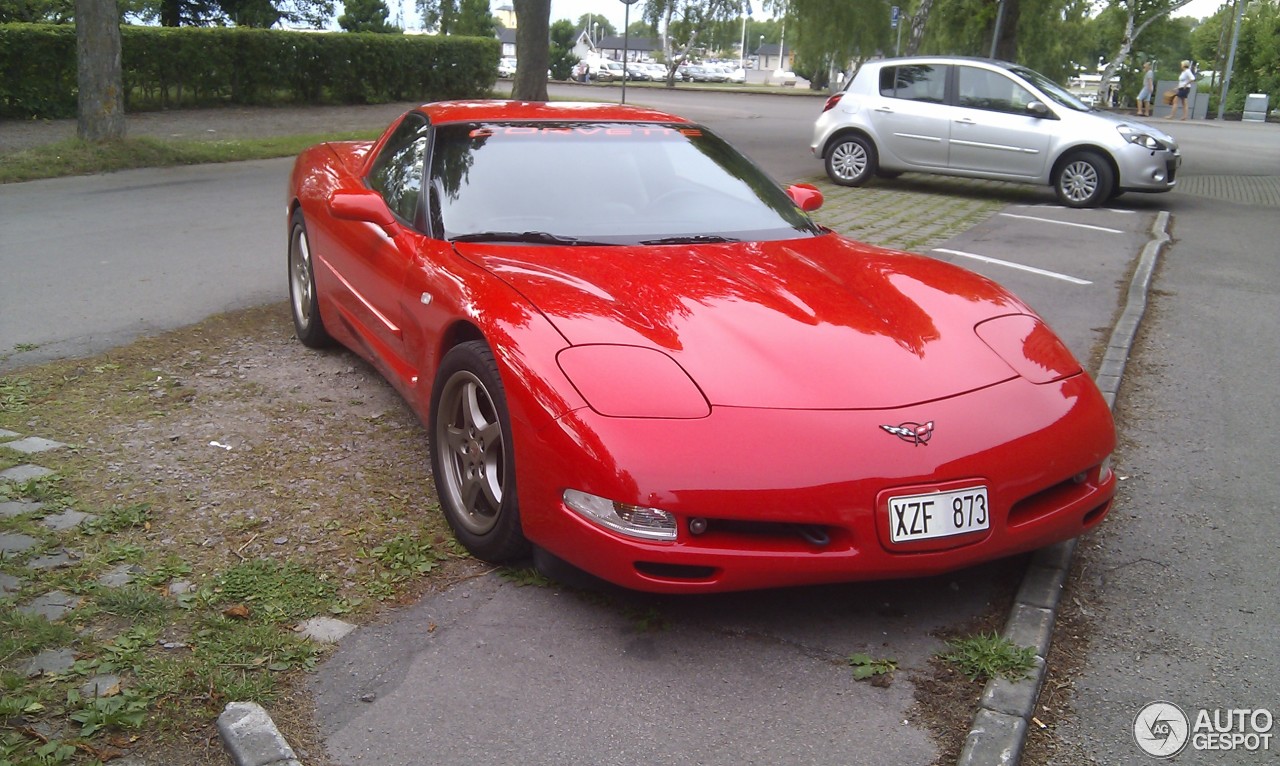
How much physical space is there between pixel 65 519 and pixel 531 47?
16.1 m

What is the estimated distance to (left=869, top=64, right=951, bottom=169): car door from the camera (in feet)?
45.2

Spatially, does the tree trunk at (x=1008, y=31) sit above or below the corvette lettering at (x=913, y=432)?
above

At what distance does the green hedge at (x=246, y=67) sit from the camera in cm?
1841

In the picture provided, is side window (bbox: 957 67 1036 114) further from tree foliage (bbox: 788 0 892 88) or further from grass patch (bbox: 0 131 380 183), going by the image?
tree foliage (bbox: 788 0 892 88)

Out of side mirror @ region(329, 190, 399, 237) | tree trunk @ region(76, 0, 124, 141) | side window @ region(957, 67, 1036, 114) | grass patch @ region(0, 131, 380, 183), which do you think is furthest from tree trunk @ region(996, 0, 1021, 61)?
side mirror @ region(329, 190, 399, 237)

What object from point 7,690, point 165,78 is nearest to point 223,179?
point 165,78

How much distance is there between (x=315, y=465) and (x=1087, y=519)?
110 inches

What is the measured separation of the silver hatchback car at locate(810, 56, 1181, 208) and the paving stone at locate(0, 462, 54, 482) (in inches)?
452

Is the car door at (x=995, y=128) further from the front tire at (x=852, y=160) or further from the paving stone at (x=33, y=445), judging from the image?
the paving stone at (x=33, y=445)

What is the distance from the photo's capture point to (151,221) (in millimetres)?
10062

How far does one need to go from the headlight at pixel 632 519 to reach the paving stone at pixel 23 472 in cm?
237

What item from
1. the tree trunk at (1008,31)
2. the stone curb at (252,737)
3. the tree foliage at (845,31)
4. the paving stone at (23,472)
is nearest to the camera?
the stone curb at (252,737)

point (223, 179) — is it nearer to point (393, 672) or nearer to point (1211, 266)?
point (1211, 266)

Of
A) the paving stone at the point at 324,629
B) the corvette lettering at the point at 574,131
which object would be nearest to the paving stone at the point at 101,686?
the paving stone at the point at 324,629
